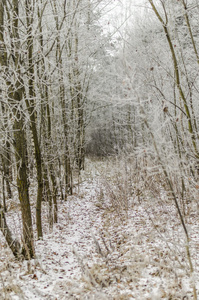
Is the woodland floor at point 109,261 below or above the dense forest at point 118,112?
below

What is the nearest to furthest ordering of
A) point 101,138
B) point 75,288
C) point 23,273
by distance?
point 75,288
point 23,273
point 101,138

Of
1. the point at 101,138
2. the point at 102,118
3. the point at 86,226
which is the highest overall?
the point at 102,118

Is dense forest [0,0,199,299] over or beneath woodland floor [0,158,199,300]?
over

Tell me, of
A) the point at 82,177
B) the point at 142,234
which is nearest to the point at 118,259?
the point at 142,234

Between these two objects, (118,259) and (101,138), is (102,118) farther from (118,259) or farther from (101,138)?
(118,259)

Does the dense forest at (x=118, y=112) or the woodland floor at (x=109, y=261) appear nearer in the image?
the dense forest at (x=118, y=112)

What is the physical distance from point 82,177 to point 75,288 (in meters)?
8.00

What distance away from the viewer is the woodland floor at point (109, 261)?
9.55 feet

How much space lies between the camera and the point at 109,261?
155 inches

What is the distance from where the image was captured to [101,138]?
2461 centimetres

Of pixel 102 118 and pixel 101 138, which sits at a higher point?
pixel 102 118

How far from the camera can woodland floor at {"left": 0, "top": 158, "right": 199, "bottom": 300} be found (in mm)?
2912

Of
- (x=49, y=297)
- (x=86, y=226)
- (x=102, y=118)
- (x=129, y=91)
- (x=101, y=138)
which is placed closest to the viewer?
(x=129, y=91)

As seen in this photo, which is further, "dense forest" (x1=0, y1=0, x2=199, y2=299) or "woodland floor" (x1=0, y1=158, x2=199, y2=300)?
"woodland floor" (x1=0, y1=158, x2=199, y2=300)
